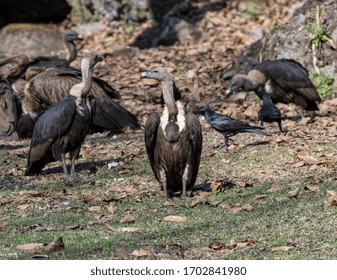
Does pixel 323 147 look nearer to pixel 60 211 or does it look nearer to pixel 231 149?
pixel 231 149

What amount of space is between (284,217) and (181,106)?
1888 millimetres

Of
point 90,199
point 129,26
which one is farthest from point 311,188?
point 129,26

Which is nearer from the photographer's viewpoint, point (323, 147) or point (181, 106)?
point (181, 106)

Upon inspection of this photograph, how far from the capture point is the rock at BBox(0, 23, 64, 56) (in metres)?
21.4

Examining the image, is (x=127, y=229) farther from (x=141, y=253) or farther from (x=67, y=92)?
(x=67, y=92)

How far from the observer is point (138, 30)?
22531 millimetres

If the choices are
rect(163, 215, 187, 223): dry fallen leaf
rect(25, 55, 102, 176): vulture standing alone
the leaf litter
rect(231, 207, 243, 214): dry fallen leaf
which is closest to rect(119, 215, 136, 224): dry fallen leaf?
the leaf litter

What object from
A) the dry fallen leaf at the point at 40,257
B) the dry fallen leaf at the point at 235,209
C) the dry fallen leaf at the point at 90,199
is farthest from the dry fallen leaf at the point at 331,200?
the dry fallen leaf at the point at 40,257

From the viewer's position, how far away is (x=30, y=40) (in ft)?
70.7

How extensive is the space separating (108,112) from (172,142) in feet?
18.1

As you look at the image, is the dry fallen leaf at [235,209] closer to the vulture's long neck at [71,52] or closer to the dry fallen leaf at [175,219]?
the dry fallen leaf at [175,219]

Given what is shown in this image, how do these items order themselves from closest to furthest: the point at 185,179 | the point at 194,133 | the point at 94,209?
the point at 94,209
the point at 194,133
the point at 185,179

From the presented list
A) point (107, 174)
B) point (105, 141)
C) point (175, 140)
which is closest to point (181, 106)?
point (175, 140)

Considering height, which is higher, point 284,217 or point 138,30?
point 284,217
